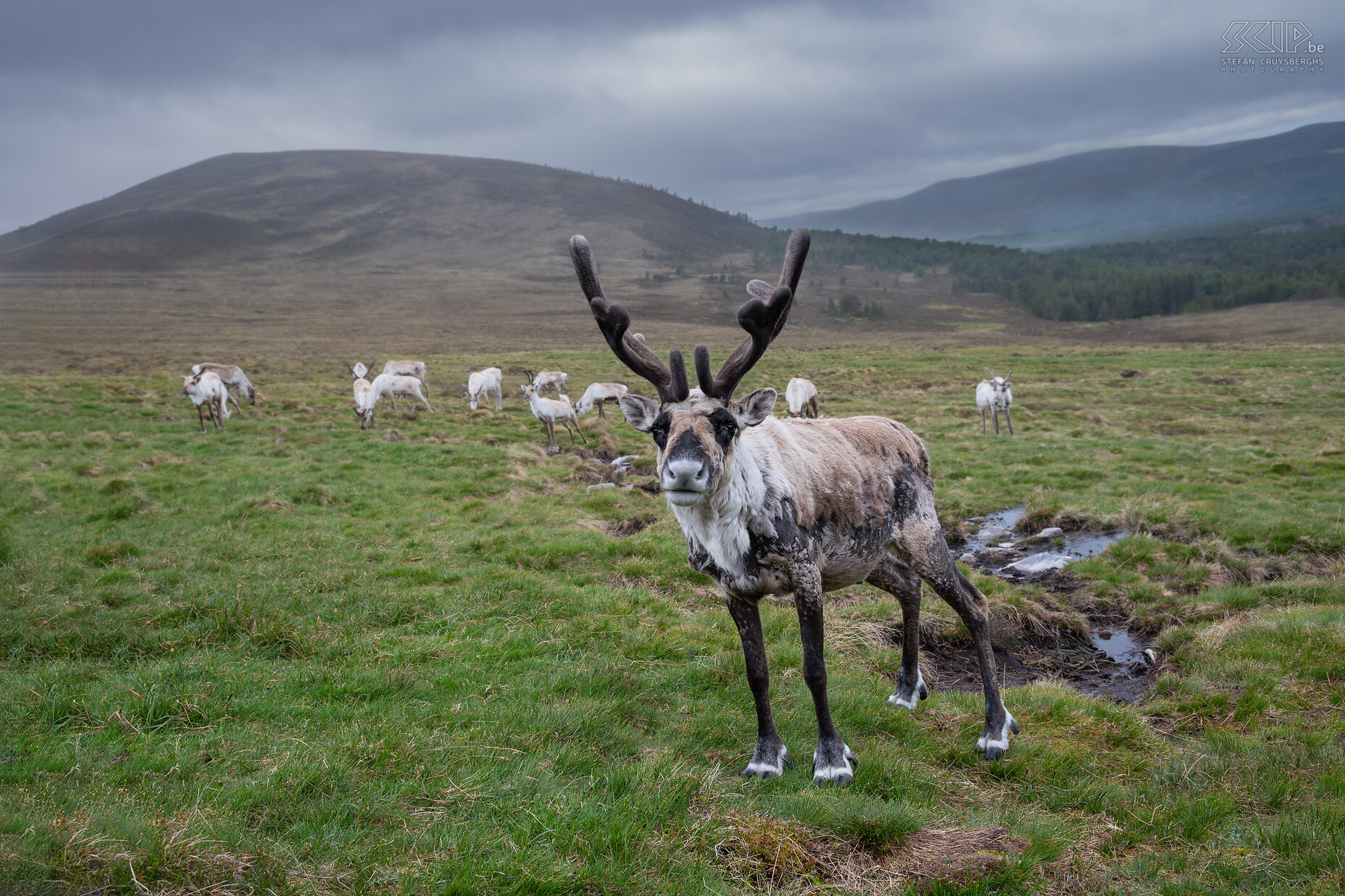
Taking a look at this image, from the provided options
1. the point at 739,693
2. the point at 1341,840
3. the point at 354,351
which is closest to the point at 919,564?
the point at 739,693

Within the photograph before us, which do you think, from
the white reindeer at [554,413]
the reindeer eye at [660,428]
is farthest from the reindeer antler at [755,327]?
the white reindeer at [554,413]

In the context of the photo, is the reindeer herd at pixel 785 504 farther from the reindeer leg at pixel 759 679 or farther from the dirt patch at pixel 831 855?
the dirt patch at pixel 831 855

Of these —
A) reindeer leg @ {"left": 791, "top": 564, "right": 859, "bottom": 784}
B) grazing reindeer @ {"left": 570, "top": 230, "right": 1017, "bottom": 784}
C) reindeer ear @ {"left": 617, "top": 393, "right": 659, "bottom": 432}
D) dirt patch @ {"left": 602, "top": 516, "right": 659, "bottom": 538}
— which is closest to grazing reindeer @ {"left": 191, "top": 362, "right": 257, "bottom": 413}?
dirt patch @ {"left": 602, "top": 516, "right": 659, "bottom": 538}

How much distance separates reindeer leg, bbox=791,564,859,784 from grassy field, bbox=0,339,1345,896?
234 millimetres

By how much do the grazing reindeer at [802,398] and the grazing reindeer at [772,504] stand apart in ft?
61.8

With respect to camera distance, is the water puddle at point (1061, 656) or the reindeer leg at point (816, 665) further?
the water puddle at point (1061, 656)

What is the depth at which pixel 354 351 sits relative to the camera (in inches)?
2237

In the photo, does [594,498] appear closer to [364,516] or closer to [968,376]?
[364,516]

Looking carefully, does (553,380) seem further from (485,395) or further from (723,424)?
(723,424)

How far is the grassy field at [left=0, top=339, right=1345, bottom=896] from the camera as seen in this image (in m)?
3.69

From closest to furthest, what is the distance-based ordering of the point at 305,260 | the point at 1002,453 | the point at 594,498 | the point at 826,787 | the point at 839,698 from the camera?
the point at 826,787
the point at 839,698
the point at 594,498
the point at 1002,453
the point at 305,260

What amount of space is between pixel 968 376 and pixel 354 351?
154ft

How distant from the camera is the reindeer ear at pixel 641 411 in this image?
506 cm

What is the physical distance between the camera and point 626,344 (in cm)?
570
